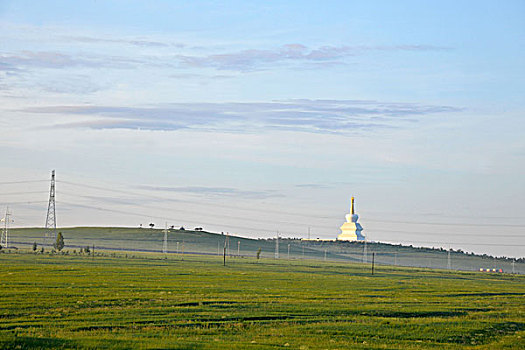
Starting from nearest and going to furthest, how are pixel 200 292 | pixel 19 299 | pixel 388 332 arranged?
pixel 388 332 < pixel 19 299 < pixel 200 292

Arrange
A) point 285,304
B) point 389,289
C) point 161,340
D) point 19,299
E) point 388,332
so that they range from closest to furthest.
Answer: point 161,340 < point 388,332 < point 19,299 < point 285,304 < point 389,289

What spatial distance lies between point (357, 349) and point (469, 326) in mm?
12049

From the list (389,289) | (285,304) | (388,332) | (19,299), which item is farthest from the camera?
(389,289)

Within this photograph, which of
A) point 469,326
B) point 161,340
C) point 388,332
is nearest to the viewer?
point 161,340

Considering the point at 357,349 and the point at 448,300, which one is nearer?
the point at 357,349

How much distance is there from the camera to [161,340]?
27.9m

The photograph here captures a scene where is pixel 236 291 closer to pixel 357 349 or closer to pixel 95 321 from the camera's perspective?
pixel 95 321

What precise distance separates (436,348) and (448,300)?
98.4 feet

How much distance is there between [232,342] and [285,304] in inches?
746

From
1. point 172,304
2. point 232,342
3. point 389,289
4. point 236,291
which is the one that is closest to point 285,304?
point 172,304

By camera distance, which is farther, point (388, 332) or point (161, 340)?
point (388, 332)

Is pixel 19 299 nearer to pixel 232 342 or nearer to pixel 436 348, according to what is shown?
pixel 232 342

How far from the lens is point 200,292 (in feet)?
184

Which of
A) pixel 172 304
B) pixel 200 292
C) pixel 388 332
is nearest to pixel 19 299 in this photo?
pixel 172 304
